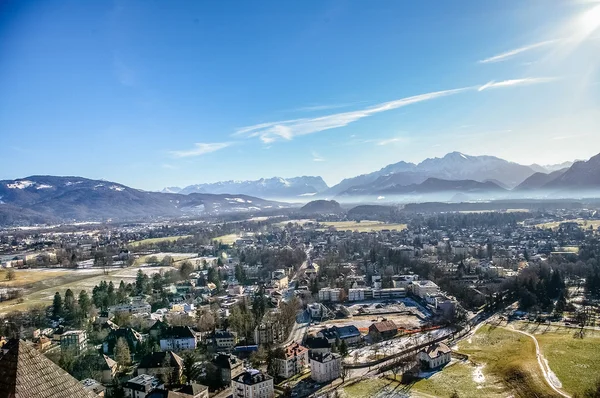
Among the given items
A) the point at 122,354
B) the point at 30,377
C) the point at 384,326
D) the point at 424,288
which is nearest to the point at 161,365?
the point at 122,354

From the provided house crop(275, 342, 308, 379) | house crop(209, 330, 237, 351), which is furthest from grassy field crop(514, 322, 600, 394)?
house crop(209, 330, 237, 351)

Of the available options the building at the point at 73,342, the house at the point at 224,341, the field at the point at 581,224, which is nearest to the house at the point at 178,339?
the house at the point at 224,341

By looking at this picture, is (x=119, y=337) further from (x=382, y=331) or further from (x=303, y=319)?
(x=382, y=331)

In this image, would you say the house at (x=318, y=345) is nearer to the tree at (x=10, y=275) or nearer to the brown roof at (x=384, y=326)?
the brown roof at (x=384, y=326)

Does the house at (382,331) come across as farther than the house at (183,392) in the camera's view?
Yes

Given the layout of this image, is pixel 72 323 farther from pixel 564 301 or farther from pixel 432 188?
pixel 432 188
